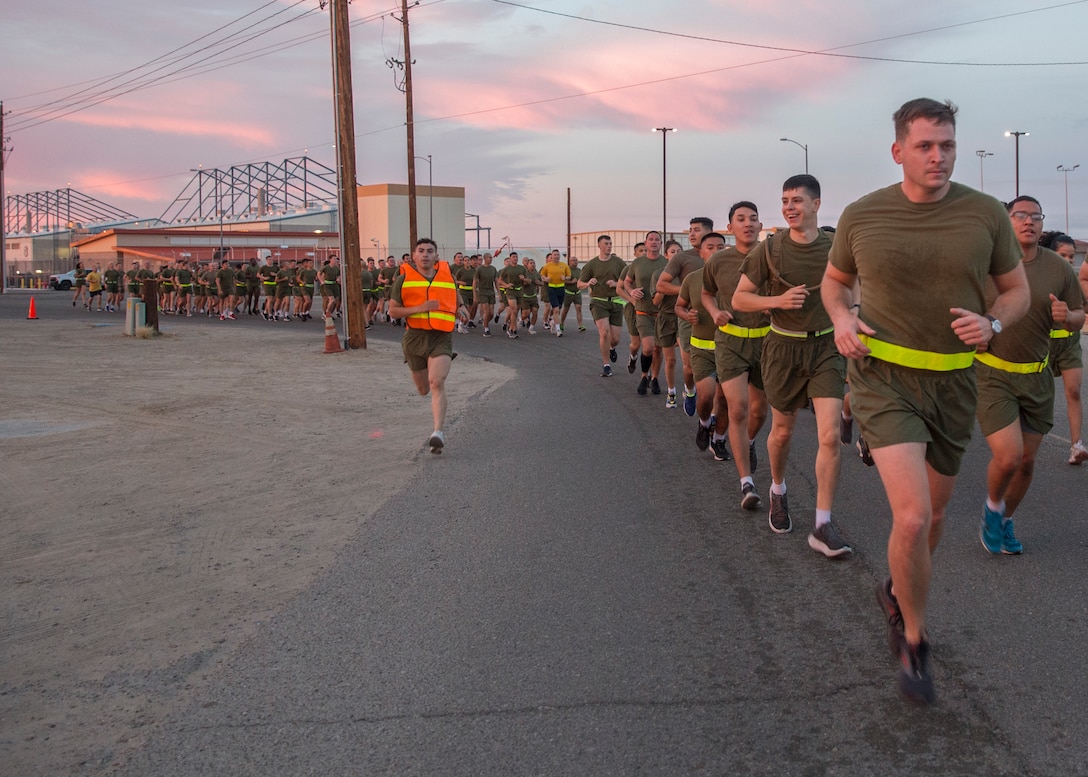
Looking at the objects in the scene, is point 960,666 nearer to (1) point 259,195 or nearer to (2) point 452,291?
(2) point 452,291

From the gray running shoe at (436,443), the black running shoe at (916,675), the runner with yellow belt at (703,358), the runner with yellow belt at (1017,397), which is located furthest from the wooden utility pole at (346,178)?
the black running shoe at (916,675)

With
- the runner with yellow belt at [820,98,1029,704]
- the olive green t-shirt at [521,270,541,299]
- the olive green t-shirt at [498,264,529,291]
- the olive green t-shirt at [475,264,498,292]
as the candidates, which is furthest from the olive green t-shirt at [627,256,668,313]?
the olive green t-shirt at [475,264,498,292]

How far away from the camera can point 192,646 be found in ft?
14.9

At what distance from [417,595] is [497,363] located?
13.8 metres

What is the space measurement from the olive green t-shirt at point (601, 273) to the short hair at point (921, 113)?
40.5ft

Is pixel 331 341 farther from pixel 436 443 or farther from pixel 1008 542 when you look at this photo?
pixel 1008 542

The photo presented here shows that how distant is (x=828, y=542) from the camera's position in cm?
571

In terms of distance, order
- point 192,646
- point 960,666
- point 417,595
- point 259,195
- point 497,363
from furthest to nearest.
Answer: point 259,195
point 497,363
point 417,595
point 192,646
point 960,666

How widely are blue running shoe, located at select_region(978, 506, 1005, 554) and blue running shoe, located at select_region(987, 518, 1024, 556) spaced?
13mm

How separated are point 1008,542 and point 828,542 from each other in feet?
3.15

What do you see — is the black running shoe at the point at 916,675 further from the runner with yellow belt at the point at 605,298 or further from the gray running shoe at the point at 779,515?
the runner with yellow belt at the point at 605,298

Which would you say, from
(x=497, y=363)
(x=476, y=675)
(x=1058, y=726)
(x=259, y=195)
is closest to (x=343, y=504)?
(x=476, y=675)

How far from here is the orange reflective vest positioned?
934cm

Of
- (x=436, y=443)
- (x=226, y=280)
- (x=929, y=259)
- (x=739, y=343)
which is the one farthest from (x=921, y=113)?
(x=226, y=280)
